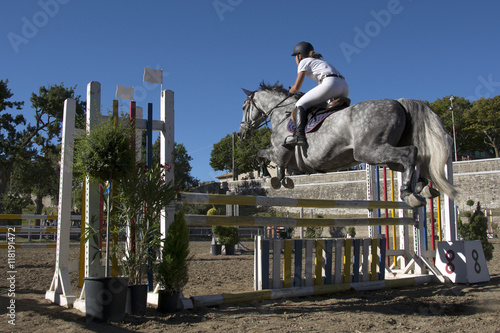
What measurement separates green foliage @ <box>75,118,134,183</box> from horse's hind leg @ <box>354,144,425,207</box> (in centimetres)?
206

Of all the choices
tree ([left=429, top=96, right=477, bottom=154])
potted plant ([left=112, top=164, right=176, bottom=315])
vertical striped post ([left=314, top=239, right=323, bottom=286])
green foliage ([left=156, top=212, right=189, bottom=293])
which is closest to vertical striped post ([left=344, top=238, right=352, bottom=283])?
vertical striped post ([left=314, top=239, right=323, bottom=286])

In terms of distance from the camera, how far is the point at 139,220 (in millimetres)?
3752

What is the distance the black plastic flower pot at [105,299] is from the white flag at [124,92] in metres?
1.82

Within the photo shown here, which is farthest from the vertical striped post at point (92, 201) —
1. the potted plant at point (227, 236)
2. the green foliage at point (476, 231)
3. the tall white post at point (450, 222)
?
the potted plant at point (227, 236)

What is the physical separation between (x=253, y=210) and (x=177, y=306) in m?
31.9

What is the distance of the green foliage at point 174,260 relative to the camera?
11.9ft

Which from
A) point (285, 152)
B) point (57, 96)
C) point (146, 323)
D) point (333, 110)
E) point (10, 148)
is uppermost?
point (57, 96)

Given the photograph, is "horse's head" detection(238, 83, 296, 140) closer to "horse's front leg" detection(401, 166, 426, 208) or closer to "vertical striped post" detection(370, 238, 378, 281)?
"horse's front leg" detection(401, 166, 426, 208)

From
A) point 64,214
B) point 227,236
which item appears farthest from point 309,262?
point 227,236

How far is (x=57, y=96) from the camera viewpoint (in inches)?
995

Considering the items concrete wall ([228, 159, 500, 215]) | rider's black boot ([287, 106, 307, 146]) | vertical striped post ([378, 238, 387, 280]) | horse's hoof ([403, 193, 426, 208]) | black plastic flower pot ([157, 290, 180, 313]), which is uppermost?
concrete wall ([228, 159, 500, 215])

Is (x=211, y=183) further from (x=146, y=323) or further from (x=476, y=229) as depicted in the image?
(x=146, y=323)

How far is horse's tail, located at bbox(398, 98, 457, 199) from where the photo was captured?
11.3 ft

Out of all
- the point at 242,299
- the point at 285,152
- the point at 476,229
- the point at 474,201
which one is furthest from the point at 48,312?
the point at 474,201
